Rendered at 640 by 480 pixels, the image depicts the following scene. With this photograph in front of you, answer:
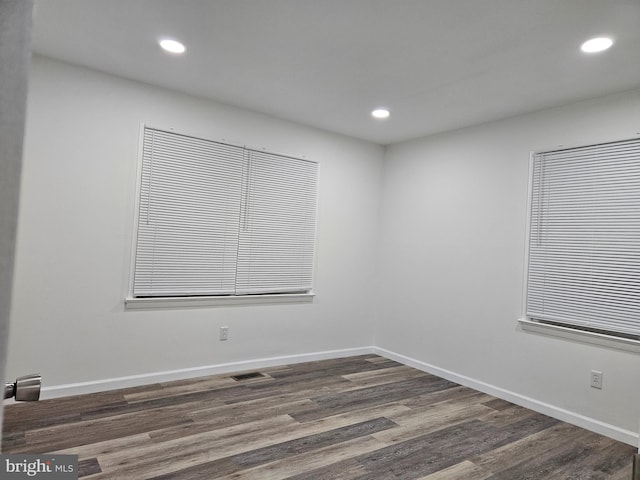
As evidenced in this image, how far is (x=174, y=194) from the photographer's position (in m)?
3.58

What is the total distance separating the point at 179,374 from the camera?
3.66 m

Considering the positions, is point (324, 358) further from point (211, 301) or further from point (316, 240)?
point (211, 301)

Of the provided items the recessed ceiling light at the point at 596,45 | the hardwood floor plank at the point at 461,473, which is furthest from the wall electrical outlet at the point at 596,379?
the recessed ceiling light at the point at 596,45

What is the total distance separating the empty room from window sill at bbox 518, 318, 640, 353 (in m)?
0.02

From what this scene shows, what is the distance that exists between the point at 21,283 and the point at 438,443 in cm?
312

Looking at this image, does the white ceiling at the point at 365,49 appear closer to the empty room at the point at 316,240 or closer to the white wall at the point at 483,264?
the empty room at the point at 316,240

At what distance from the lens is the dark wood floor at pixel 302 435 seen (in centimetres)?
238

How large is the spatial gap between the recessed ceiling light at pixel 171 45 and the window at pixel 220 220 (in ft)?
2.80

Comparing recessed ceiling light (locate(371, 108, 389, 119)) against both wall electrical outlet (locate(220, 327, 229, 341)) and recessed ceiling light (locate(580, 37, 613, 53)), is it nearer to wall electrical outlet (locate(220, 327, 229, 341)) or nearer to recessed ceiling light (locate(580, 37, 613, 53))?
recessed ceiling light (locate(580, 37, 613, 53))

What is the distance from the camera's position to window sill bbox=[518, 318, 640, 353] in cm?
295

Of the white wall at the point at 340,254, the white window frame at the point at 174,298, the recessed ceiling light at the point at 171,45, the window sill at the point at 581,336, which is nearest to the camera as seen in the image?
the recessed ceiling light at the point at 171,45

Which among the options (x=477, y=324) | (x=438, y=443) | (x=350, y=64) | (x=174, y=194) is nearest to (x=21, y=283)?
(x=174, y=194)
